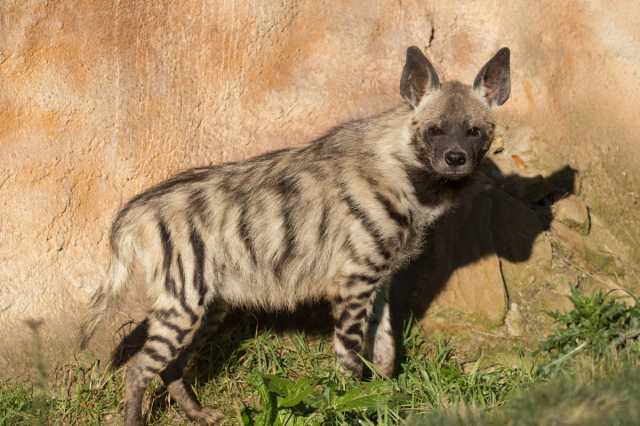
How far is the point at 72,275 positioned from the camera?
4500 millimetres

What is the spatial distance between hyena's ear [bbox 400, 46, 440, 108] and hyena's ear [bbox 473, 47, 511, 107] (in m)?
0.24

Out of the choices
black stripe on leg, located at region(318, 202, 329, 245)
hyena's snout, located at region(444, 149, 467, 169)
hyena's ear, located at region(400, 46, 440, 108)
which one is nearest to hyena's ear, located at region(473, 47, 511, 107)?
hyena's ear, located at region(400, 46, 440, 108)

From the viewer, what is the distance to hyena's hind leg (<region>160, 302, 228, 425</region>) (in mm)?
4379

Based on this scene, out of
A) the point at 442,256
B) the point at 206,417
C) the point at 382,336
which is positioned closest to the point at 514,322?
the point at 442,256

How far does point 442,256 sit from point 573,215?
104cm

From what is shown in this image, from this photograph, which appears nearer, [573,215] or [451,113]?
[451,113]

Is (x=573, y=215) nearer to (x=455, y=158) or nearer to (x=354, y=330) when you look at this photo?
(x=455, y=158)

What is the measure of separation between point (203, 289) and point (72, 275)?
83 cm

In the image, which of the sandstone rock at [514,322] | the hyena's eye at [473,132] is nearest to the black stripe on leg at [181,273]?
the hyena's eye at [473,132]

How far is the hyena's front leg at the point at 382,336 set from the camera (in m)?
4.50

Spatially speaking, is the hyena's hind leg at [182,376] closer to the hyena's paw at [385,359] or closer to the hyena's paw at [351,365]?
the hyena's paw at [351,365]

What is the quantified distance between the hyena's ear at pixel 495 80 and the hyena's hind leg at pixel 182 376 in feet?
6.03

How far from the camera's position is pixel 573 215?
548 centimetres

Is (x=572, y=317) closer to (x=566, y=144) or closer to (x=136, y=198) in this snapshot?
(x=566, y=144)
